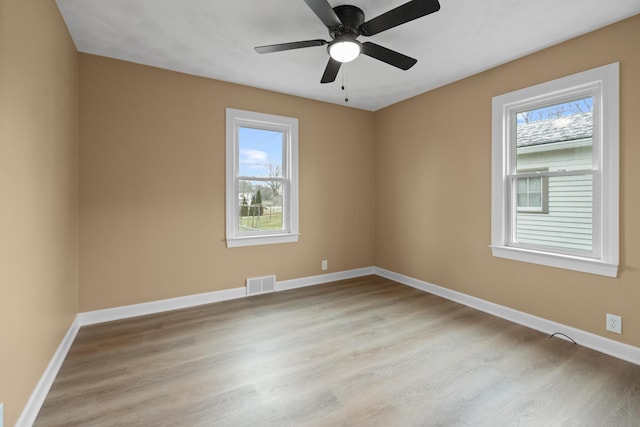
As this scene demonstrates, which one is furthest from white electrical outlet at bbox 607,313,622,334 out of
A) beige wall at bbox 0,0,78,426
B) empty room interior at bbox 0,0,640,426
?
beige wall at bbox 0,0,78,426

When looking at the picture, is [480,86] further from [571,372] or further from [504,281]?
[571,372]

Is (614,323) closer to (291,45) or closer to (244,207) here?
(291,45)

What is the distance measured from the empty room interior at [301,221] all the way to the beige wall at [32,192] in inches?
0.8

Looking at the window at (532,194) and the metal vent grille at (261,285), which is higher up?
the window at (532,194)

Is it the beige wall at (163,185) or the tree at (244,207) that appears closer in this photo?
the beige wall at (163,185)

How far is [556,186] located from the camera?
2.88 m

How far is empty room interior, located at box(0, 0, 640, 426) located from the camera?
72.5 inches

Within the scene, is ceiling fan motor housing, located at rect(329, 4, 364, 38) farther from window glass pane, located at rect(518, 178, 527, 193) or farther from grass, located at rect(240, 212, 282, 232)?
grass, located at rect(240, 212, 282, 232)

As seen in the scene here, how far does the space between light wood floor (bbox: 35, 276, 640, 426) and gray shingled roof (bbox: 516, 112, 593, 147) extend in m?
1.86

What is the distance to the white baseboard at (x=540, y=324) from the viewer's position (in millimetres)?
2386

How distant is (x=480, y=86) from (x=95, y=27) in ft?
12.5

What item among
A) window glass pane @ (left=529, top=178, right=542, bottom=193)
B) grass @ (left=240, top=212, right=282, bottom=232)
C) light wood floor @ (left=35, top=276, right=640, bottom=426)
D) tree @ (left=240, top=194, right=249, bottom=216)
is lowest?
light wood floor @ (left=35, top=276, right=640, bottom=426)

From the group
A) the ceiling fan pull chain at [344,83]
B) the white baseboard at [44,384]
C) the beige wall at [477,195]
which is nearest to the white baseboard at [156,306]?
the white baseboard at [44,384]

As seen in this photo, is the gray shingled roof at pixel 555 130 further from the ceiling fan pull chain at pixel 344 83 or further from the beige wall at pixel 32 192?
the beige wall at pixel 32 192
